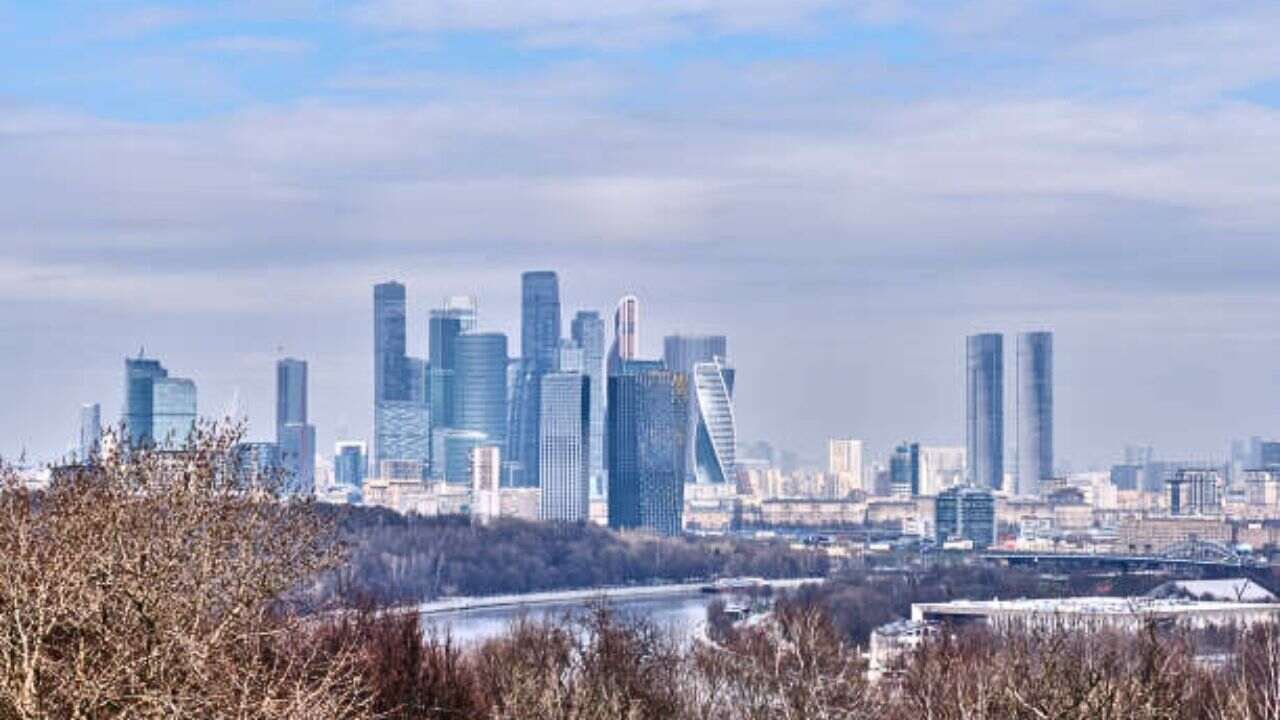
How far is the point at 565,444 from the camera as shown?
186500 millimetres

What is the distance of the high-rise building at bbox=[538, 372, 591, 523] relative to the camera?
182m

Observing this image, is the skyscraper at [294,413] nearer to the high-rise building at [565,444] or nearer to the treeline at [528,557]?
the high-rise building at [565,444]

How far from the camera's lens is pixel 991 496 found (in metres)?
154

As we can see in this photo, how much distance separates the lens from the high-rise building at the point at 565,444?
182m

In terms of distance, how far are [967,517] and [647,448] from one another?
23350 mm

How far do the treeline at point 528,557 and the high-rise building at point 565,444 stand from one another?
49.8 m

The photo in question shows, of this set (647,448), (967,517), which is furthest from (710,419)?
(967,517)

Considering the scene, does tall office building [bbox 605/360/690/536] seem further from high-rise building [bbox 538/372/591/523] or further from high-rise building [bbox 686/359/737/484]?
high-rise building [bbox 686/359/737/484]

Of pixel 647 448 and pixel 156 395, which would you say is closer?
pixel 156 395

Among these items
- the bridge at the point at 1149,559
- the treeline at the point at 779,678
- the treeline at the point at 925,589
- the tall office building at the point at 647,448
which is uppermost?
the tall office building at the point at 647,448

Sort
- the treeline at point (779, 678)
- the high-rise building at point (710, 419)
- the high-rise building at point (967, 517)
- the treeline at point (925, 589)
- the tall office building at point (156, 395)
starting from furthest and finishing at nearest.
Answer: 1. the high-rise building at point (710, 419)
2. the high-rise building at point (967, 517)
3. the tall office building at point (156, 395)
4. the treeline at point (925, 589)
5. the treeline at point (779, 678)

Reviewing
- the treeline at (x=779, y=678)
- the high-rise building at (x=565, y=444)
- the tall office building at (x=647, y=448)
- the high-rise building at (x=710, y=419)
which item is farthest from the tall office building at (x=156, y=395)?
the treeline at (x=779, y=678)

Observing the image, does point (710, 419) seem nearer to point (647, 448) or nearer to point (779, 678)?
point (647, 448)

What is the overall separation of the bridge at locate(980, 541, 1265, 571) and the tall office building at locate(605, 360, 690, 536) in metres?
33.6
